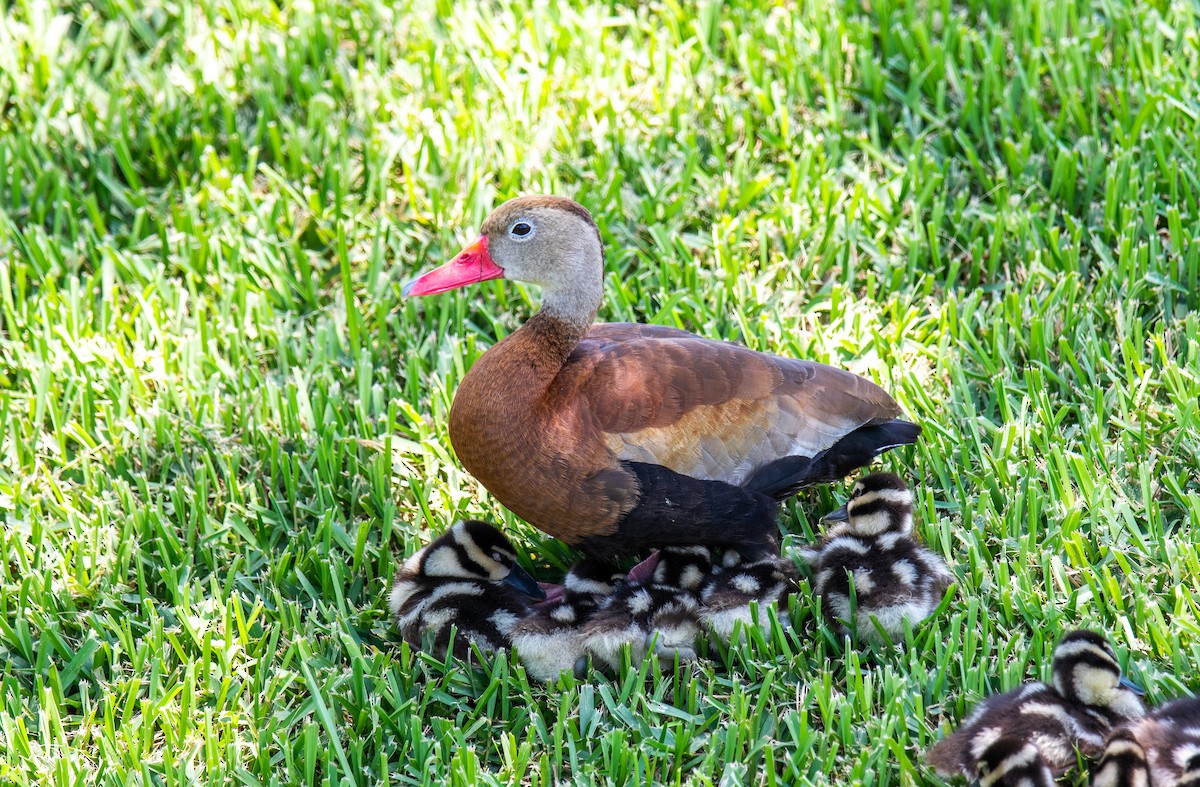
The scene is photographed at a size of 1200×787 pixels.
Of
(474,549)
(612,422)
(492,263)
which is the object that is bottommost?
(474,549)

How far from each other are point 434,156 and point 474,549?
2.43m

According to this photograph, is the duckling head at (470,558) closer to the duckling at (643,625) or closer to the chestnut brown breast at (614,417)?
the chestnut brown breast at (614,417)

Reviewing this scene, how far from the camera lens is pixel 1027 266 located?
5113 mm

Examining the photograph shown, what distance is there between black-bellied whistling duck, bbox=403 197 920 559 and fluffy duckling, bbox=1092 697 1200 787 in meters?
1.23

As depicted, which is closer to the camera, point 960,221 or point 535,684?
point 535,684

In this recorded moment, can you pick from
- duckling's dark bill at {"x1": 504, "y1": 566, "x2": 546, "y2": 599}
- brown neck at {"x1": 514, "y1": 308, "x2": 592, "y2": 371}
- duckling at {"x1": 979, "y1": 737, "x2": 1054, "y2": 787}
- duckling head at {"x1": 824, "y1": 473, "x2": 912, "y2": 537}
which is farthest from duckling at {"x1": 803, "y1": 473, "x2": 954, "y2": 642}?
brown neck at {"x1": 514, "y1": 308, "x2": 592, "y2": 371}

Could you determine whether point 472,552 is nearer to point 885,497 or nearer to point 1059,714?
point 885,497

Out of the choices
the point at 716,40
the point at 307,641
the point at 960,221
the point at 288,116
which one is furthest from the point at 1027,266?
the point at 288,116

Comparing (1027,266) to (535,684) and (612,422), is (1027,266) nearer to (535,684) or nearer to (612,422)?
(612,422)

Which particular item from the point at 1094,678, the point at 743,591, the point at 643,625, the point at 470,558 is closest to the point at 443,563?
the point at 470,558

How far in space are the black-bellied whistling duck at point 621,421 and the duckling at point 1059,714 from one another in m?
0.96

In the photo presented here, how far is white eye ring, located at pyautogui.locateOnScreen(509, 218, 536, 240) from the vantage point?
405 cm

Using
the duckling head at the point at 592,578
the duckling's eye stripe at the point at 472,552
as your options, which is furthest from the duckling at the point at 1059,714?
the duckling's eye stripe at the point at 472,552

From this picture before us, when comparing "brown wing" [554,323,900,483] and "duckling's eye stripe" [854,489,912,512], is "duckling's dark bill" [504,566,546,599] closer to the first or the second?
"brown wing" [554,323,900,483]
